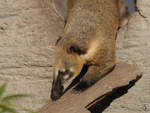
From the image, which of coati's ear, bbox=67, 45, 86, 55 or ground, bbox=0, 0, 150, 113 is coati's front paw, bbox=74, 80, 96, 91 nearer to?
coati's ear, bbox=67, 45, 86, 55

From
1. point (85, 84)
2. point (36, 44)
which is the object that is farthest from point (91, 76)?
point (36, 44)

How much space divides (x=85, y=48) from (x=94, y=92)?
458mm

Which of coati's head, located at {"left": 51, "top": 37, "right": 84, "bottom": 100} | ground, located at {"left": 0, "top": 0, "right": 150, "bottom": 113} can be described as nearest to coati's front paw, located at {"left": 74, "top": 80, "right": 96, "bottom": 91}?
coati's head, located at {"left": 51, "top": 37, "right": 84, "bottom": 100}

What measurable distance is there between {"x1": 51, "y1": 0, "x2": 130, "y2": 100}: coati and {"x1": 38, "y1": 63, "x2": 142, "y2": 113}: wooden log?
0.08m

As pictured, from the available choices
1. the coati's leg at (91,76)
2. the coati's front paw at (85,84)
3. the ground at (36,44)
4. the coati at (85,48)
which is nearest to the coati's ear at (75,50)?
the coati at (85,48)

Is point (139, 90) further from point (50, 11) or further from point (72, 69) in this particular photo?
point (50, 11)

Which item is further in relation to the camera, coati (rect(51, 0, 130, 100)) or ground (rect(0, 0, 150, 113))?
ground (rect(0, 0, 150, 113))

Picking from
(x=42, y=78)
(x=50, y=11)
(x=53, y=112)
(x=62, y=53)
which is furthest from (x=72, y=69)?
(x=50, y=11)

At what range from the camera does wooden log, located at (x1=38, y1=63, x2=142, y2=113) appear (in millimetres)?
3520

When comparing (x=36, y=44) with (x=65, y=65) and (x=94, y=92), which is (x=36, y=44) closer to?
(x=65, y=65)

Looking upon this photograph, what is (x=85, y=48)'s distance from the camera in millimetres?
3648

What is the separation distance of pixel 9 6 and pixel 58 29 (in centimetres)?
70

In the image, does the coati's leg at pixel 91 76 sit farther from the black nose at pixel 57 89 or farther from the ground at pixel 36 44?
the ground at pixel 36 44

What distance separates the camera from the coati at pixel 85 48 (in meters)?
3.64
